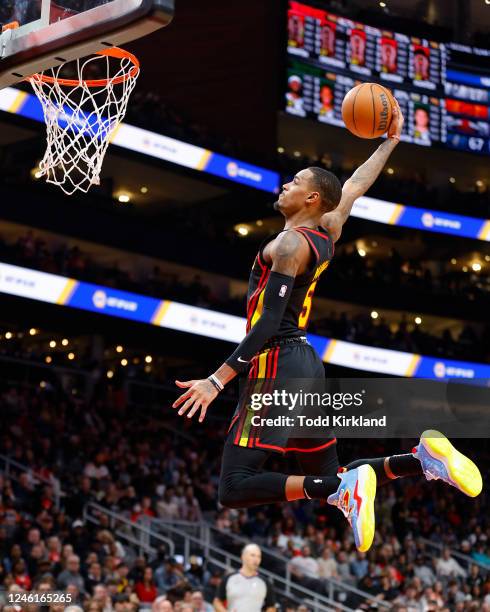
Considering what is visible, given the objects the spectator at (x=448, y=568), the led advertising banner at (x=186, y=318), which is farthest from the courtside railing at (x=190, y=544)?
the led advertising banner at (x=186, y=318)

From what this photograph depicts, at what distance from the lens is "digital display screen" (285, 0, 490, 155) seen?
86.2ft

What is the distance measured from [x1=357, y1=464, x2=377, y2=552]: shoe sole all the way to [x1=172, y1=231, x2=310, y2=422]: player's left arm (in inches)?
32.4

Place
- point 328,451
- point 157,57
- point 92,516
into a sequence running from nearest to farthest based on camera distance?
point 328,451, point 92,516, point 157,57

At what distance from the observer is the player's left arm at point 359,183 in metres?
6.24

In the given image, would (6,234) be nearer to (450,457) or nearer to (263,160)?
(263,160)

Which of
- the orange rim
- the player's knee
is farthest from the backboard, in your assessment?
the player's knee

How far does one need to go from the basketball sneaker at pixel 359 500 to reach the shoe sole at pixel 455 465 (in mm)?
322

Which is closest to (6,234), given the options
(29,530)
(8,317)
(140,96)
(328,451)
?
(8,317)

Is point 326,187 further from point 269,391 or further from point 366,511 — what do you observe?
point 366,511

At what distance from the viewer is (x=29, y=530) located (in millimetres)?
13812

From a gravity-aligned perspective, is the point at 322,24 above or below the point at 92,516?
above

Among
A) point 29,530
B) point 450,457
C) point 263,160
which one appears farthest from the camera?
point 263,160

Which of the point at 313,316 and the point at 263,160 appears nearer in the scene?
the point at 263,160

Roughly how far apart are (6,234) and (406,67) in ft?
34.9
